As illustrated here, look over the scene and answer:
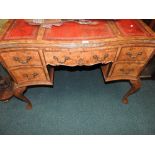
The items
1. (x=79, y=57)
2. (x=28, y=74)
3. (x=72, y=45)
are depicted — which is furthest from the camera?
(x=28, y=74)

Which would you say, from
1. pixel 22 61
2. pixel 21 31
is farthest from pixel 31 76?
pixel 21 31

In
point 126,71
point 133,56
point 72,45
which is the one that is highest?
point 72,45

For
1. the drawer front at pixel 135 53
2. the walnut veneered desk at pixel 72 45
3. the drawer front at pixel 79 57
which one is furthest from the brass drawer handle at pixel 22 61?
the drawer front at pixel 135 53

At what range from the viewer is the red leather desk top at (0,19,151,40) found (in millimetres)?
1072

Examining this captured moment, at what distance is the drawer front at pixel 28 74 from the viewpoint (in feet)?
4.10

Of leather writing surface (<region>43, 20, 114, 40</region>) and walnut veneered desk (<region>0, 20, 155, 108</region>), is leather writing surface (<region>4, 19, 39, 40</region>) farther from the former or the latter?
leather writing surface (<region>43, 20, 114, 40</region>)

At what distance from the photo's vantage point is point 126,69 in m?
1.37

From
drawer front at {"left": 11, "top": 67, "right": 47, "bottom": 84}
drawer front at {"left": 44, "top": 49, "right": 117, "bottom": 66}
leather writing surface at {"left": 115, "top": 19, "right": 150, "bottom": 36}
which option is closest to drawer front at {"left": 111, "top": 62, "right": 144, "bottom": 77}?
drawer front at {"left": 44, "top": 49, "right": 117, "bottom": 66}

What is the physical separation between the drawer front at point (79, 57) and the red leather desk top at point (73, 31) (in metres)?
0.12

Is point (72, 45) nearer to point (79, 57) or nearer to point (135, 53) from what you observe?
point (79, 57)

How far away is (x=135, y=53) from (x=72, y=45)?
0.57 m

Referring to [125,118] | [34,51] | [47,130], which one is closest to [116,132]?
[125,118]

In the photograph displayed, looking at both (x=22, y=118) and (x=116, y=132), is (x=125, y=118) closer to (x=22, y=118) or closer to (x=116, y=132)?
(x=116, y=132)
